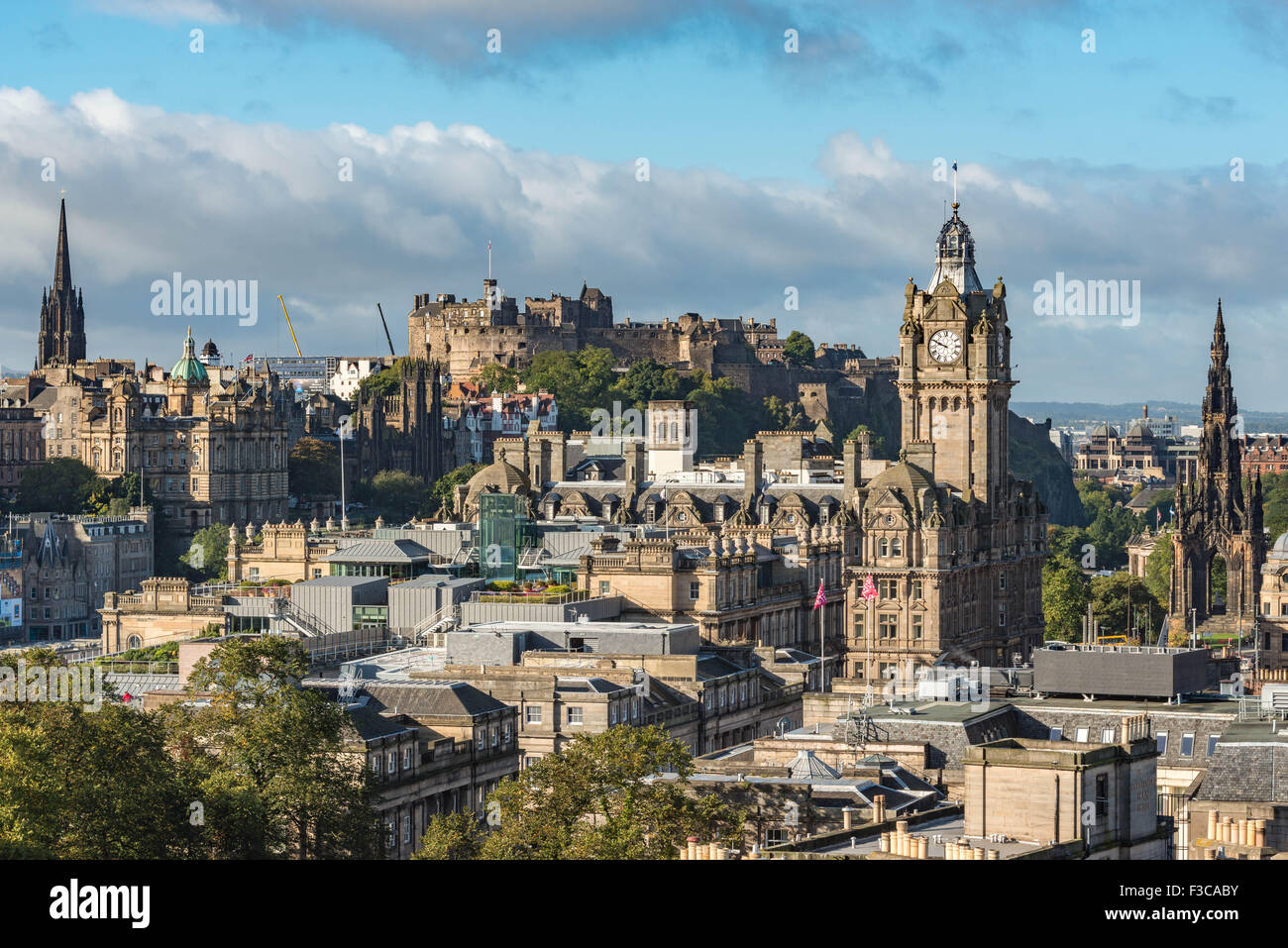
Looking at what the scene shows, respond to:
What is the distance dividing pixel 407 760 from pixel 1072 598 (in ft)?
286

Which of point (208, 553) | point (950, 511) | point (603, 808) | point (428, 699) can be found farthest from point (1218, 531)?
point (603, 808)

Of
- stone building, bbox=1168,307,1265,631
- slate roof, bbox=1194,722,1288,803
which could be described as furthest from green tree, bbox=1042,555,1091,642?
slate roof, bbox=1194,722,1288,803

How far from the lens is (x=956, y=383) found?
129 metres

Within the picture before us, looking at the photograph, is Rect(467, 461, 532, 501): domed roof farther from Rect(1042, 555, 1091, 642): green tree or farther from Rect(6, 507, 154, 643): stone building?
Rect(6, 507, 154, 643): stone building

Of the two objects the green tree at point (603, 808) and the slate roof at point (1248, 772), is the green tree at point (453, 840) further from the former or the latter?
the slate roof at point (1248, 772)

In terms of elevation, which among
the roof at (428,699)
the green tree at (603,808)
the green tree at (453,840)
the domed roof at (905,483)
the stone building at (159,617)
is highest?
the domed roof at (905,483)

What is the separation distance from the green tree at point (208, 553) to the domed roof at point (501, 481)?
4269cm

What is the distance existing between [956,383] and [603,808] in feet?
257

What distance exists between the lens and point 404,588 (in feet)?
320

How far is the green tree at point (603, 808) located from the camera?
50844 millimetres

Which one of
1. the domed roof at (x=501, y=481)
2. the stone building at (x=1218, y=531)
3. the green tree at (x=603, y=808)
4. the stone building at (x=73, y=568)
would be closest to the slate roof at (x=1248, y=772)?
the green tree at (x=603, y=808)
